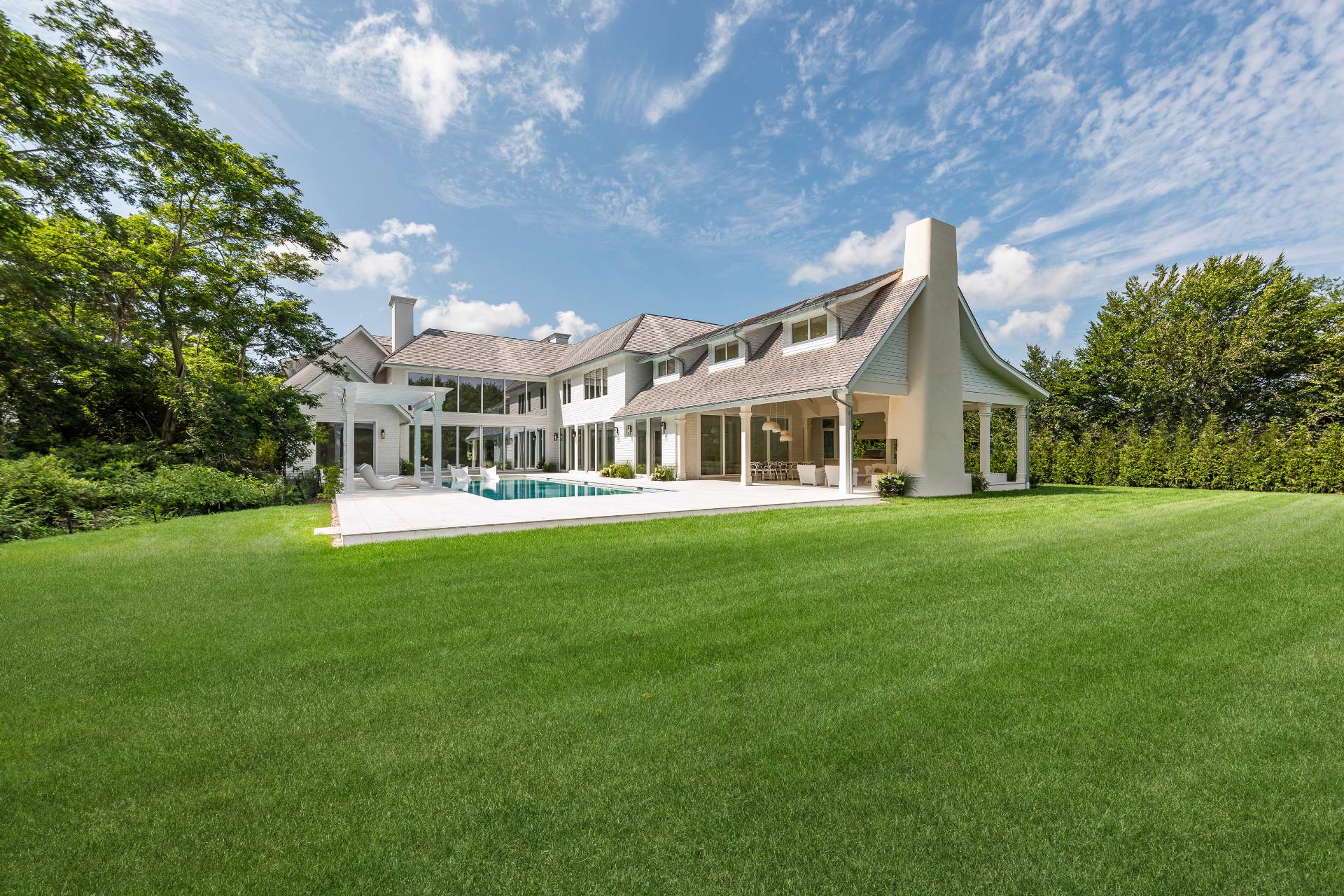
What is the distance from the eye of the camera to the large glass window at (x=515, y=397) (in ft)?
95.0

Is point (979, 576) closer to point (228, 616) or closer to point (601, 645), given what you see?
point (601, 645)

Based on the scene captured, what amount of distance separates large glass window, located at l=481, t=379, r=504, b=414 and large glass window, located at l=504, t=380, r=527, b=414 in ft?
0.69

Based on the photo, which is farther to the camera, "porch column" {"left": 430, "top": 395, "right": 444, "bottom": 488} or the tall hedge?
"porch column" {"left": 430, "top": 395, "right": 444, "bottom": 488}

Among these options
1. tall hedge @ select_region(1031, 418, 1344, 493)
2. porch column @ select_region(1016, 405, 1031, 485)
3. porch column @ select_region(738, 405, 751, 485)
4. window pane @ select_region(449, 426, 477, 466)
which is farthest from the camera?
window pane @ select_region(449, 426, 477, 466)

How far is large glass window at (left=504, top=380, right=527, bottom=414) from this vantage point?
28969mm

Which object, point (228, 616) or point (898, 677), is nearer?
point (898, 677)

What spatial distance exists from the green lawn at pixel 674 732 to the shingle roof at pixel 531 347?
66.0 feet

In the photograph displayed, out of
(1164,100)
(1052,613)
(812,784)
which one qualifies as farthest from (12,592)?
(1164,100)

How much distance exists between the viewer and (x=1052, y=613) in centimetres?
479

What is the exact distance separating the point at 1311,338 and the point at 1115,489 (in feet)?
40.4

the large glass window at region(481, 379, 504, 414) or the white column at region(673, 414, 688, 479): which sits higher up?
the large glass window at region(481, 379, 504, 414)

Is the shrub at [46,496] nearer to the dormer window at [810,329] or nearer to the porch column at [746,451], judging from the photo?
the porch column at [746,451]

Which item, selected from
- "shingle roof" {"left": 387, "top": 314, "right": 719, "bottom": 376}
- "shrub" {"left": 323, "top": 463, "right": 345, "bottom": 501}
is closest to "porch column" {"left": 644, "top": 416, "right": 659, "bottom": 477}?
"shingle roof" {"left": 387, "top": 314, "right": 719, "bottom": 376}

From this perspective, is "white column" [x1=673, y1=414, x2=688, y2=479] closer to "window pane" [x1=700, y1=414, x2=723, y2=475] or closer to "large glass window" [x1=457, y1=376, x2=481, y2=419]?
"window pane" [x1=700, y1=414, x2=723, y2=475]
